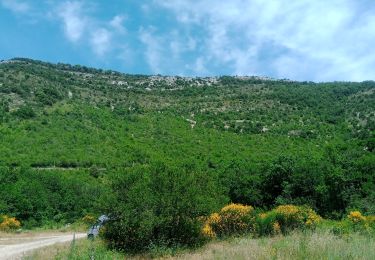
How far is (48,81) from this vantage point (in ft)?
292

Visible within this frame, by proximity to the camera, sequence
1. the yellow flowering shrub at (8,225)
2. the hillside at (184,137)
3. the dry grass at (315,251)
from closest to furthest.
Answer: the dry grass at (315,251), the yellow flowering shrub at (8,225), the hillside at (184,137)

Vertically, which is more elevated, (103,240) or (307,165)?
(307,165)

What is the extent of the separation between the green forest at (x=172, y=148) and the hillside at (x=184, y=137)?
0.17 metres

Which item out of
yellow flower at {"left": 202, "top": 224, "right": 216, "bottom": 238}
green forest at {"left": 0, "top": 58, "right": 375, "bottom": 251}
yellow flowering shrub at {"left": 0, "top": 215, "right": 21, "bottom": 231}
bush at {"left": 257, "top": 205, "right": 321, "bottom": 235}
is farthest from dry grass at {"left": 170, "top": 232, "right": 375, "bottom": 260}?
yellow flowering shrub at {"left": 0, "top": 215, "right": 21, "bottom": 231}

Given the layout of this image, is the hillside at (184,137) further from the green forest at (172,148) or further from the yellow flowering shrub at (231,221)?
the yellow flowering shrub at (231,221)

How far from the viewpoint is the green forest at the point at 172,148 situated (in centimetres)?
1698

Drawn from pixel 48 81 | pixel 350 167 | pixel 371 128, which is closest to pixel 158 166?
pixel 350 167

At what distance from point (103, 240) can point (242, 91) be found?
89.6 meters

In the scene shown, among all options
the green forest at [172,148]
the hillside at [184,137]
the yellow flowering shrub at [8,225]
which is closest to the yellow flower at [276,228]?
the green forest at [172,148]

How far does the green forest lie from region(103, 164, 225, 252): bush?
41 millimetres

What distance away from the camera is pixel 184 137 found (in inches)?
2933

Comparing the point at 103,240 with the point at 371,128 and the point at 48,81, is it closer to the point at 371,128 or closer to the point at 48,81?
the point at 371,128

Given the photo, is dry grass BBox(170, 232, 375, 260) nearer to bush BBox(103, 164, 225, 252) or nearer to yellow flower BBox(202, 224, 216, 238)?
bush BBox(103, 164, 225, 252)

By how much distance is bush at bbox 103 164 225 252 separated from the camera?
16.0m
